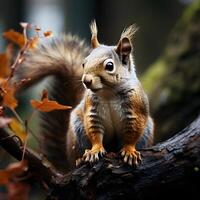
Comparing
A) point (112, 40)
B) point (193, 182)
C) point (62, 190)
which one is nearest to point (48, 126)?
point (62, 190)

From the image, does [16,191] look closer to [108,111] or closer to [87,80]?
[87,80]

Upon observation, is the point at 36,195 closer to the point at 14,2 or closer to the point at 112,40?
the point at 112,40

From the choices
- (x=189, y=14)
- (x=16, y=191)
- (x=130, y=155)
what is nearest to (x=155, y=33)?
(x=189, y=14)

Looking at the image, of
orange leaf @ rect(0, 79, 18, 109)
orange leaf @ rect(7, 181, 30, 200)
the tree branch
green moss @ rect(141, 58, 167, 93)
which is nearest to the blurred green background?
green moss @ rect(141, 58, 167, 93)

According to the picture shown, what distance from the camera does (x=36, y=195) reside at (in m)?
4.81

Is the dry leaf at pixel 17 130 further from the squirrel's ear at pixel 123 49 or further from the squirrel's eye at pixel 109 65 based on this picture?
the squirrel's ear at pixel 123 49

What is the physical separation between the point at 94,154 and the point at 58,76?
29.7 inches

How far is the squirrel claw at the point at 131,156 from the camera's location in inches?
86.7

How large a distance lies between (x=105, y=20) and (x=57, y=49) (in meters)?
3.98

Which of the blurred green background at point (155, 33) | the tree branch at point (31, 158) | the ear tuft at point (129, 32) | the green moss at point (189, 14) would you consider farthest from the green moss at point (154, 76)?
the tree branch at point (31, 158)

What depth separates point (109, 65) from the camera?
2.15 meters

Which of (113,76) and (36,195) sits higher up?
(113,76)

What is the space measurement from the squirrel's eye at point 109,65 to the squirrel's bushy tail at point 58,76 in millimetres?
632

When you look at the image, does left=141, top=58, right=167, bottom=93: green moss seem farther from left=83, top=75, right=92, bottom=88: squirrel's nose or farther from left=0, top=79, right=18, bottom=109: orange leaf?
left=0, top=79, right=18, bottom=109: orange leaf
